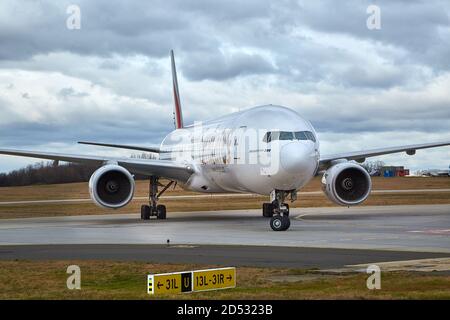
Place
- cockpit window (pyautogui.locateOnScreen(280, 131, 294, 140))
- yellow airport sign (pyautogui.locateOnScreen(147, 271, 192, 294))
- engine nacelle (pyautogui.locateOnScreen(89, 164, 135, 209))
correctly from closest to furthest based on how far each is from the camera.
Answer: yellow airport sign (pyautogui.locateOnScreen(147, 271, 192, 294)), cockpit window (pyautogui.locateOnScreen(280, 131, 294, 140)), engine nacelle (pyautogui.locateOnScreen(89, 164, 135, 209))

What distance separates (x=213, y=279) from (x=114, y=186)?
72.1 feet

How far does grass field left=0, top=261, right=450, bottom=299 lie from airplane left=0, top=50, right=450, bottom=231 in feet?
40.2

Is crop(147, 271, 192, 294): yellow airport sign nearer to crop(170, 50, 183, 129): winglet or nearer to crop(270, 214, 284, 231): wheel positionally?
crop(270, 214, 284, 231): wheel

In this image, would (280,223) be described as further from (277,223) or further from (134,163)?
(134,163)

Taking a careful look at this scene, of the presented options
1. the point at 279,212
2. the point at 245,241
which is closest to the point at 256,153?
the point at 279,212

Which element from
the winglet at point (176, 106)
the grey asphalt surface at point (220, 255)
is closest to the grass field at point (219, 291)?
the grey asphalt surface at point (220, 255)

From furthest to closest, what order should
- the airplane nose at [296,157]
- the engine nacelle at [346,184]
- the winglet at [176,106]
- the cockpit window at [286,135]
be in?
the winglet at [176,106] → the engine nacelle at [346,184] → the cockpit window at [286,135] → the airplane nose at [296,157]

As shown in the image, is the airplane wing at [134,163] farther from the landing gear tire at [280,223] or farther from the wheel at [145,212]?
the landing gear tire at [280,223]

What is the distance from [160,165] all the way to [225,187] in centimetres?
315

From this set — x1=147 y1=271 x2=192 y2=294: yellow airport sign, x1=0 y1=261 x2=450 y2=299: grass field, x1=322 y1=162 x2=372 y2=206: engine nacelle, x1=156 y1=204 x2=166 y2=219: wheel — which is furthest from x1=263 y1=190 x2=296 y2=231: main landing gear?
x1=147 y1=271 x2=192 y2=294: yellow airport sign

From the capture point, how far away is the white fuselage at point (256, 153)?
29266 mm

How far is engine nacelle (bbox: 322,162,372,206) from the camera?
33344 mm

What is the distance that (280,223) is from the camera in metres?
28.4

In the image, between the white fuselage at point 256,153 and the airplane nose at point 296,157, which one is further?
the white fuselage at point 256,153
